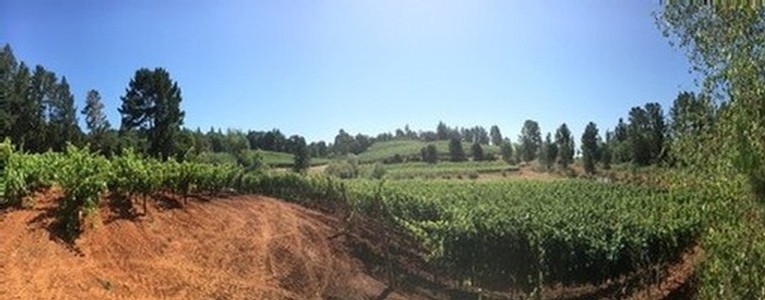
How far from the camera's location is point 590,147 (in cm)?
10062

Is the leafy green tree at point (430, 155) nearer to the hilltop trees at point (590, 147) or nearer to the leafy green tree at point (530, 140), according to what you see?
the leafy green tree at point (530, 140)

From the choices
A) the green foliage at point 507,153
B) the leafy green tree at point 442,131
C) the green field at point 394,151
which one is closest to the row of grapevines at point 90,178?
the green field at point 394,151

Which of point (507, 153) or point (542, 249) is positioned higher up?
point (507, 153)

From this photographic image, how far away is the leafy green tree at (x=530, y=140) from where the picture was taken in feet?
401

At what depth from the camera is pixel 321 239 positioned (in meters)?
19.0

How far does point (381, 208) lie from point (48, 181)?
14.5 meters

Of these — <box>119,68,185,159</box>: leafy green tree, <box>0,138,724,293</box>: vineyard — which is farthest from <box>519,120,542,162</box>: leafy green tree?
<box>0,138,724,293</box>: vineyard

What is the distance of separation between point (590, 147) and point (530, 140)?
3407 cm

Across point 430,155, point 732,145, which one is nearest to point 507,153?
point 430,155

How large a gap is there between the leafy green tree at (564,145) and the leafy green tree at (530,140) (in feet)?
18.4

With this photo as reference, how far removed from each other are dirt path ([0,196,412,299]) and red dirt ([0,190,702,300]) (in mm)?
26

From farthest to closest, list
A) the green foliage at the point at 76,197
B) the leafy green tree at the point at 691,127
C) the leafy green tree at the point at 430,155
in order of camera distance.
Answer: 1. the leafy green tree at the point at 430,155
2. the green foliage at the point at 76,197
3. the leafy green tree at the point at 691,127

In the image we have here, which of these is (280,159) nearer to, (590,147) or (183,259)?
(590,147)

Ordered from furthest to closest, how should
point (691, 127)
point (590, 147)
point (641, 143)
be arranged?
point (590, 147), point (641, 143), point (691, 127)
